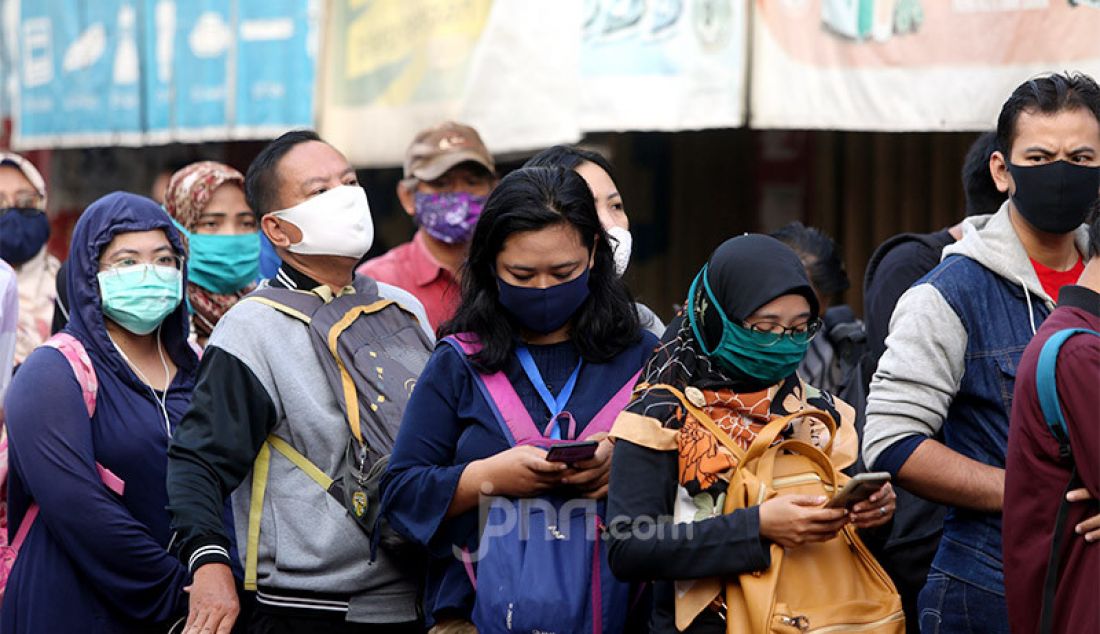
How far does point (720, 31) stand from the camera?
5895 millimetres

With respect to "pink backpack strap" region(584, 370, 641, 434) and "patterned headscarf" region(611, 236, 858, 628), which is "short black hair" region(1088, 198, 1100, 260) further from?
"pink backpack strap" region(584, 370, 641, 434)

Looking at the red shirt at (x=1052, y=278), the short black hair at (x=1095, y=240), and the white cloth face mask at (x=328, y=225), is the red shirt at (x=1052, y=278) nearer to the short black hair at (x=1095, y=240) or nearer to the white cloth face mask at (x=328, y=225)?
the short black hair at (x=1095, y=240)

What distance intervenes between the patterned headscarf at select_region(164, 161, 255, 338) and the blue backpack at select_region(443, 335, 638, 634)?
2083 millimetres

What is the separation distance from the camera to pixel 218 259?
17.6 ft

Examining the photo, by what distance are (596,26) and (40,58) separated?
4.83 meters

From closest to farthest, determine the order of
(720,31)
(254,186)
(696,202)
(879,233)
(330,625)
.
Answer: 1. (330,625)
2. (254,186)
3. (720,31)
4. (879,233)
5. (696,202)

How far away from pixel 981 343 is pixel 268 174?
78.8 inches

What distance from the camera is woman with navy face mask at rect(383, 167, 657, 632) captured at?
3.54 m

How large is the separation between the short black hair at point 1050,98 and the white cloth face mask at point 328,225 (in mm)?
1715

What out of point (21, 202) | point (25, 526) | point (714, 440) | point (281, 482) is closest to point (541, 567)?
point (714, 440)

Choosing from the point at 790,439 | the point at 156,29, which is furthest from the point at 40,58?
the point at 790,439

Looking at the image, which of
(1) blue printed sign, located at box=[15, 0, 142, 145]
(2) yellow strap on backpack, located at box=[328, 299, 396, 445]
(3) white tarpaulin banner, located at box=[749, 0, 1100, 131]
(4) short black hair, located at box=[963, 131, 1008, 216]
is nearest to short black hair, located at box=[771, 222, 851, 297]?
(3) white tarpaulin banner, located at box=[749, 0, 1100, 131]

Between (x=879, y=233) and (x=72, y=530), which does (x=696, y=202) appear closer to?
(x=879, y=233)

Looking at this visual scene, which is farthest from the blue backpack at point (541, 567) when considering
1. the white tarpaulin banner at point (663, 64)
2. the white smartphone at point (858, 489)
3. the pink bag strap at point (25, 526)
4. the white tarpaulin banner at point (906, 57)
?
the white tarpaulin banner at point (663, 64)
